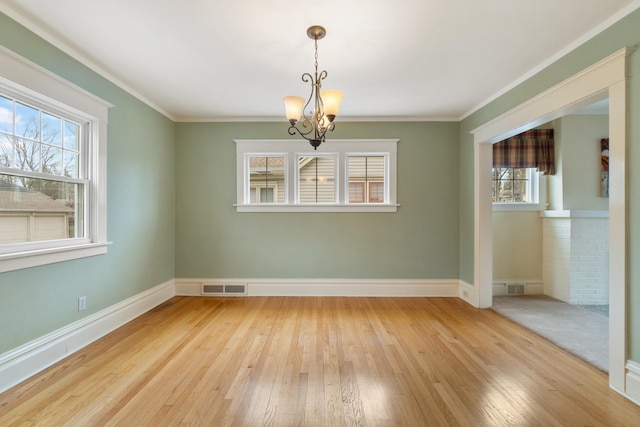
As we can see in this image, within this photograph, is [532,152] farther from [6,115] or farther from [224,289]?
[6,115]

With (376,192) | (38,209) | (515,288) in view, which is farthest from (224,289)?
(515,288)

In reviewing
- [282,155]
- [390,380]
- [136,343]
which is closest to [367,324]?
[390,380]

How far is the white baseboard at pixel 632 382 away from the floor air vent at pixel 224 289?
3.90m

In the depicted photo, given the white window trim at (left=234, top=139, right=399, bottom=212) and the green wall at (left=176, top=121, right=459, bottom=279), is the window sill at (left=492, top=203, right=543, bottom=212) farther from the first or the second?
the white window trim at (left=234, top=139, right=399, bottom=212)

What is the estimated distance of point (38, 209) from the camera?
233cm

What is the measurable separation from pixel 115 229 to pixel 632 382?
14.7ft

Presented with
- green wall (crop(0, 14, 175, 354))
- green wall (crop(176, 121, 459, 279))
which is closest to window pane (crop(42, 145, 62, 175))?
green wall (crop(0, 14, 175, 354))

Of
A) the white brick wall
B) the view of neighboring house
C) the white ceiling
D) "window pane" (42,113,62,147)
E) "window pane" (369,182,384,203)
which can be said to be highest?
the white ceiling

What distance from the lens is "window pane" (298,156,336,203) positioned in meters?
4.38

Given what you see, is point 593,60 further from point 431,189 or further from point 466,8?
point 431,189

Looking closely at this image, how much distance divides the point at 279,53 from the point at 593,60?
8.05 feet

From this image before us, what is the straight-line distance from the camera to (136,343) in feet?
8.92

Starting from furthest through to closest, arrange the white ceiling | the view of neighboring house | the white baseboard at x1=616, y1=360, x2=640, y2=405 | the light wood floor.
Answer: the view of neighboring house → the white ceiling → the white baseboard at x1=616, y1=360, x2=640, y2=405 → the light wood floor

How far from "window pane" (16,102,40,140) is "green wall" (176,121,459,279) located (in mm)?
1981
